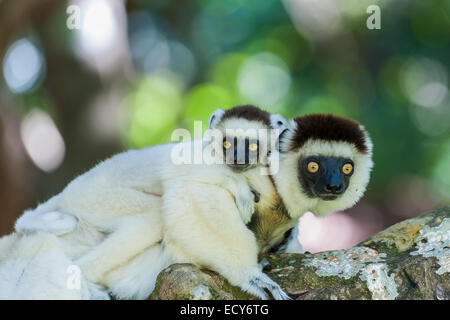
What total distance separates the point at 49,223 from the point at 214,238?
53.1 inches

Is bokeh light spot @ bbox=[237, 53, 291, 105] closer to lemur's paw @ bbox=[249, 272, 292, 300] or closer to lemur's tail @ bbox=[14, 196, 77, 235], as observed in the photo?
lemur's tail @ bbox=[14, 196, 77, 235]

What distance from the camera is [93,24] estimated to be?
10016 mm

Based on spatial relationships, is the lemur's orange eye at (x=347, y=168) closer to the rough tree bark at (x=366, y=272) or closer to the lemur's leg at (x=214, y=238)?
the rough tree bark at (x=366, y=272)

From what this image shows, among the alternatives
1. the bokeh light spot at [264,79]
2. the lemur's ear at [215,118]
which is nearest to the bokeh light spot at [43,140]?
the bokeh light spot at [264,79]

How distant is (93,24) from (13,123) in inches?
93.5

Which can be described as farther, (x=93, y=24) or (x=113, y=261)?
(x=93, y=24)

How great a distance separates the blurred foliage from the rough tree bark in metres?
6.37

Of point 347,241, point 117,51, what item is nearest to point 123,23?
point 117,51

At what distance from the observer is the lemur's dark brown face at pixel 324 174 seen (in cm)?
456

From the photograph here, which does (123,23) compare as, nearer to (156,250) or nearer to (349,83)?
(349,83)

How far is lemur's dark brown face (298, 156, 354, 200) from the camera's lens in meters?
4.56

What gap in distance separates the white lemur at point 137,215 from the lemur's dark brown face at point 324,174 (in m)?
0.56

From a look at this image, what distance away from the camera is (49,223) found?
4410 mm

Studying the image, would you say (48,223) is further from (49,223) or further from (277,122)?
(277,122)
